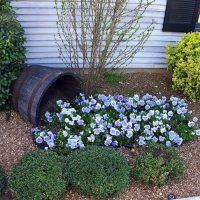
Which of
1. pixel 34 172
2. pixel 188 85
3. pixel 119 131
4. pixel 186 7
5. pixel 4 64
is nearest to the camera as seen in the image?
pixel 34 172

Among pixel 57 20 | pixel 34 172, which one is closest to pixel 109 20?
pixel 57 20

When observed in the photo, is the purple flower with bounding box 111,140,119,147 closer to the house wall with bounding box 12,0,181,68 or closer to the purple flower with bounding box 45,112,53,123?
the purple flower with bounding box 45,112,53,123

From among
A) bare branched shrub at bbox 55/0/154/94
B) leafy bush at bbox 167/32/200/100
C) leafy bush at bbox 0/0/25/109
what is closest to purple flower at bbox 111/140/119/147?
bare branched shrub at bbox 55/0/154/94

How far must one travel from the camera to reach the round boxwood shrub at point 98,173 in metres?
3.44

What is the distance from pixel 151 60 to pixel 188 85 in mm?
901

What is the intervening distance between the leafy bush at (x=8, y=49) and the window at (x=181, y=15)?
201 centimetres

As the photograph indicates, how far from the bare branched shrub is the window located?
0.29 m

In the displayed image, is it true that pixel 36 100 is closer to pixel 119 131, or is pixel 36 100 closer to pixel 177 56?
pixel 119 131

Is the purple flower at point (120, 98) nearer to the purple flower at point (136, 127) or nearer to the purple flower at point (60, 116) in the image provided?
the purple flower at point (136, 127)

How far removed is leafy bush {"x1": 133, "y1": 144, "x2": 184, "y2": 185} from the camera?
12.1 feet

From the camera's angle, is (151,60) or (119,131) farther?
(151,60)

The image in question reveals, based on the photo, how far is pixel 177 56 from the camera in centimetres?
525

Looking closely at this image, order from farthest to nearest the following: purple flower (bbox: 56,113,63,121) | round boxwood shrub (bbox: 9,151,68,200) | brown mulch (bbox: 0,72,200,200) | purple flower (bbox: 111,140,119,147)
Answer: purple flower (bbox: 56,113,63,121) → purple flower (bbox: 111,140,119,147) → brown mulch (bbox: 0,72,200,200) → round boxwood shrub (bbox: 9,151,68,200)

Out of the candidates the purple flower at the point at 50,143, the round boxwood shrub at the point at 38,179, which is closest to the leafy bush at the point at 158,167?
the round boxwood shrub at the point at 38,179
